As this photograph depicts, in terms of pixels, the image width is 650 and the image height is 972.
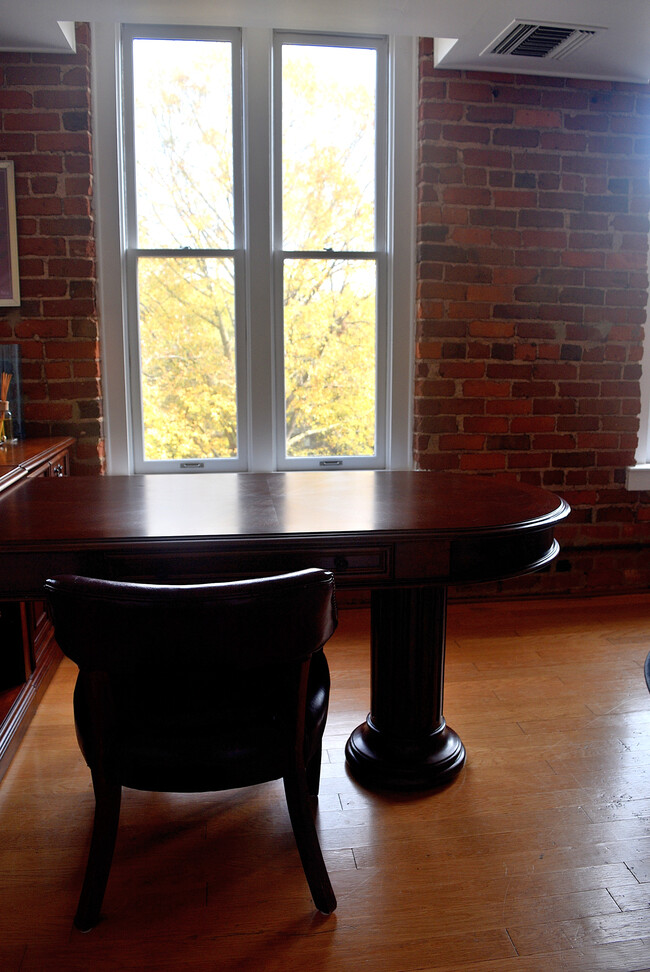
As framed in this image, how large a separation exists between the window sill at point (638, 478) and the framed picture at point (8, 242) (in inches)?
122

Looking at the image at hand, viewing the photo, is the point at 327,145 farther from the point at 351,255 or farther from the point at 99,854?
the point at 99,854

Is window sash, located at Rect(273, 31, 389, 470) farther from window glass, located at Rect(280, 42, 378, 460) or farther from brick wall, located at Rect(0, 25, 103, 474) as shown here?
brick wall, located at Rect(0, 25, 103, 474)

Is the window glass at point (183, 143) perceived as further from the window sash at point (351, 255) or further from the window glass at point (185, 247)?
the window sash at point (351, 255)

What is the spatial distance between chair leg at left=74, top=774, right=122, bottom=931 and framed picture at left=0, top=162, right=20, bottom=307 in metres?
2.45

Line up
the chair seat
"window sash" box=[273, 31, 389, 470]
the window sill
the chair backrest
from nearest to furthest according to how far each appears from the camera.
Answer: the chair backrest
the chair seat
"window sash" box=[273, 31, 389, 470]
the window sill

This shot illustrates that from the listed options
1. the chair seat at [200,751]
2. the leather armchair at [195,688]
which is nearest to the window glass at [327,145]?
the leather armchair at [195,688]

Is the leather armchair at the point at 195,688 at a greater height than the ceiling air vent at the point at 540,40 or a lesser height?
lesser

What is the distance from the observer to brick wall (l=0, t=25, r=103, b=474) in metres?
3.17

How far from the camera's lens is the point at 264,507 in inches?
77.3

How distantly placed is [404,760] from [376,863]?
0.38m

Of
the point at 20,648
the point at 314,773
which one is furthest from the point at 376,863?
the point at 20,648

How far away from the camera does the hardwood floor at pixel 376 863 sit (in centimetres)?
153

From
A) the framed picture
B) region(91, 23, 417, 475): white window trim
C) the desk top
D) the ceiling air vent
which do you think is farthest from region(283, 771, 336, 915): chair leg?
the ceiling air vent

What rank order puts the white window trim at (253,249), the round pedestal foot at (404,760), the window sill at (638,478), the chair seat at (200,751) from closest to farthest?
the chair seat at (200,751) → the round pedestal foot at (404,760) → the white window trim at (253,249) → the window sill at (638,478)
